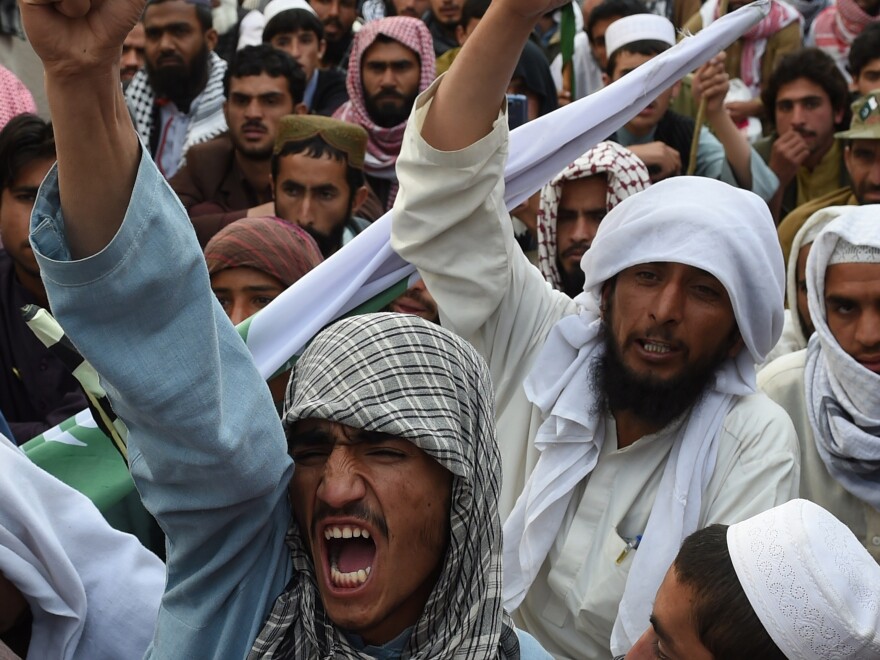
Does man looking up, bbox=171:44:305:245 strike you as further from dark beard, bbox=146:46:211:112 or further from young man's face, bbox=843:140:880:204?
young man's face, bbox=843:140:880:204

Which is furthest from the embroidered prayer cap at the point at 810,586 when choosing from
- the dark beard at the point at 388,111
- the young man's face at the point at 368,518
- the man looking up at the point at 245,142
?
the dark beard at the point at 388,111

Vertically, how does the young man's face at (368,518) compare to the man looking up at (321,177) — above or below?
above

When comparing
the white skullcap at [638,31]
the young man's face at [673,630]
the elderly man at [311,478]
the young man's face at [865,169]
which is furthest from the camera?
the white skullcap at [638,31]

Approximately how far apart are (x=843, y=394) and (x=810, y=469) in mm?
223

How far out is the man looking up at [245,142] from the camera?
5.98 m

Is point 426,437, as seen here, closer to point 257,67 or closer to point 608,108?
point 608,108

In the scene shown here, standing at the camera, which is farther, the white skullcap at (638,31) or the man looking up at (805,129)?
the white skullcap at (638,31)

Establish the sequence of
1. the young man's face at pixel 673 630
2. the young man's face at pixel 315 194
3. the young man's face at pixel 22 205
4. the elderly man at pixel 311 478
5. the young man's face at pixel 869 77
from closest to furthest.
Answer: the elderly man at pixel 311 478, the young man's face at pixel 673 630, the young man's face at pixel 22 205, the young man's face at pixel 315 194, the young man's face at pixel 869 77

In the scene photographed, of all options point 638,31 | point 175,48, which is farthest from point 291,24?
point 638,31

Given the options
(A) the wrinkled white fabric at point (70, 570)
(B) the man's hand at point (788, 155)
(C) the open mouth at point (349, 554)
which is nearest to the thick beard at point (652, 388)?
(A) the wrinkled white fabric at point (70, 570)

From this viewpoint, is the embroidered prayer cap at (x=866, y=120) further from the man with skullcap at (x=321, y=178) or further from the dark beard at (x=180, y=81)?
the dark beard at (x=180, y=81)

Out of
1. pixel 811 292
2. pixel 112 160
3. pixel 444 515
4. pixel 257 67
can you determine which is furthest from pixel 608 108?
pixel 257 67

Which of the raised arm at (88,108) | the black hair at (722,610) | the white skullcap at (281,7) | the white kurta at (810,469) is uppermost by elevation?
the raised arm at (88,108)

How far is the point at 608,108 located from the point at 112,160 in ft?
6.11
